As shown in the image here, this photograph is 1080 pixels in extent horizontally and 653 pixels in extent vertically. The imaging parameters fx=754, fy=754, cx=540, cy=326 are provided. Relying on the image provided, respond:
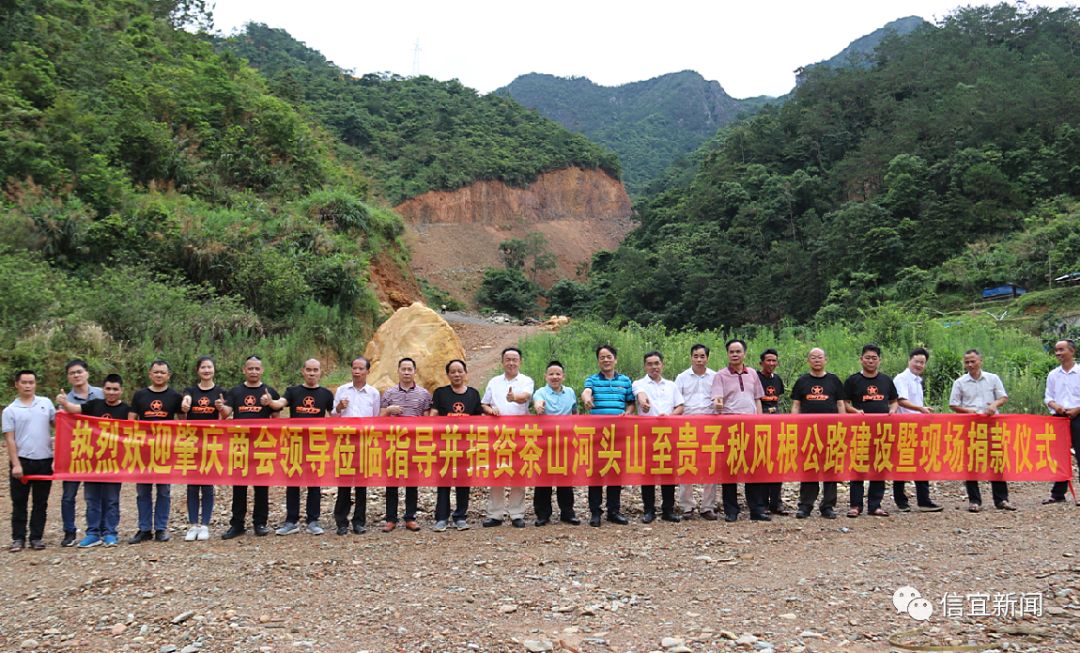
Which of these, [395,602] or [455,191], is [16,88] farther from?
[455,191]

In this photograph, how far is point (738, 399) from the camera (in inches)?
256

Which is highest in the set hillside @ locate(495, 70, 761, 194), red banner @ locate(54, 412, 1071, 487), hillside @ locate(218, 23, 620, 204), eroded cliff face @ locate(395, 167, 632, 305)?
hillside @ locate(495, 70, 761, 194)

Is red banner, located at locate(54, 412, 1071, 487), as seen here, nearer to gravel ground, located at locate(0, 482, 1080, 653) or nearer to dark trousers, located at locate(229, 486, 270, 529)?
dark trousers, located at locate(229, 486, 270, 529)

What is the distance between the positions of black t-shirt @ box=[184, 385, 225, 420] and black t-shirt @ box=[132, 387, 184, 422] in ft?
0.31

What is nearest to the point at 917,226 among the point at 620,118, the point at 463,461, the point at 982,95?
the point at 982,95

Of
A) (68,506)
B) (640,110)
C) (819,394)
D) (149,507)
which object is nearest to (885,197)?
(819,394)

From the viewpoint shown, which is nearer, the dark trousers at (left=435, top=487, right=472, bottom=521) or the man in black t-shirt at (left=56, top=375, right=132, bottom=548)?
the man in black t-shirt at (left=56, top=375, right=132, bottom=548)

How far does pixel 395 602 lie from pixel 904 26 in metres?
151

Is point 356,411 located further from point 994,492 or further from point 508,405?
point 994,492

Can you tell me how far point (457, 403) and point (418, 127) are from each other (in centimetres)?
4917

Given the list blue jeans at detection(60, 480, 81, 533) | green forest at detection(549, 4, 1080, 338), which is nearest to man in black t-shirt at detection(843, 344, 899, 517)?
blue jeans at detection(60, 480, 81, 533)

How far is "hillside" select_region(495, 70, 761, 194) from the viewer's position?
321 ft

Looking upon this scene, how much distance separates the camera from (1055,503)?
271 inches

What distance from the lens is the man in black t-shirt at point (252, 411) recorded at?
5.99 meters
